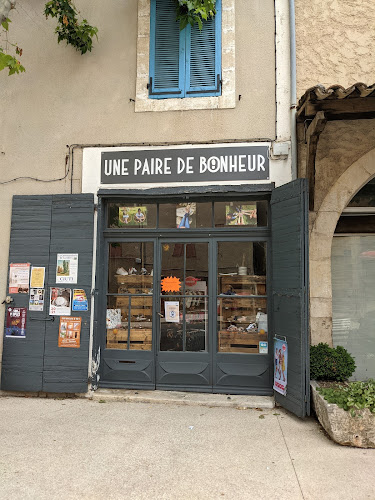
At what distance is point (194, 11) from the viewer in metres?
5.22

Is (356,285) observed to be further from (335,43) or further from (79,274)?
(79,274)

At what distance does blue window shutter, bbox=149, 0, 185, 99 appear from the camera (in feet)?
18.4

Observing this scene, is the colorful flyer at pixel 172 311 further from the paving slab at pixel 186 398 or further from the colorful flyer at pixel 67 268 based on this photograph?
the colorful flyer at pixel 67 268

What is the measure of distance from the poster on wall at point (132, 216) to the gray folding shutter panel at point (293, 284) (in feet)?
6.07

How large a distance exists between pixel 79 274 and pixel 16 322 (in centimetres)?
113

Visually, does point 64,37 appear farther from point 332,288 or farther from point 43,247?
point 332,288

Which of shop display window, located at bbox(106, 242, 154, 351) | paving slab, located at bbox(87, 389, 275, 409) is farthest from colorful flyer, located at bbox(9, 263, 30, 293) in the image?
paving slab, located at bbox(87, 389, 275, 409)

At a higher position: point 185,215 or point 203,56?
point 203,56

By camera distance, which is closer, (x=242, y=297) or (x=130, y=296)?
(x=242, y=297)

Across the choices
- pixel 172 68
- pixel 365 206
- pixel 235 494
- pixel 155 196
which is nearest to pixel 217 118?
pixel 172 68

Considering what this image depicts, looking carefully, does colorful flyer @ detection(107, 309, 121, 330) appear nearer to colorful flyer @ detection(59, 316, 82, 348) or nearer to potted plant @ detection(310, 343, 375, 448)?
colorful flyer @ detection(59, 316, 82, 348)

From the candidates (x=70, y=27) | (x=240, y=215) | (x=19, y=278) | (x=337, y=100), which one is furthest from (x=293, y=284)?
(x=70, y=27)

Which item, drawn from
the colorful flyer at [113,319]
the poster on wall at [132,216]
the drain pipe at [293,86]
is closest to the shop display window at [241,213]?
the drain pipe at [293,86]

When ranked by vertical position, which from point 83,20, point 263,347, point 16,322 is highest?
point 83,20
